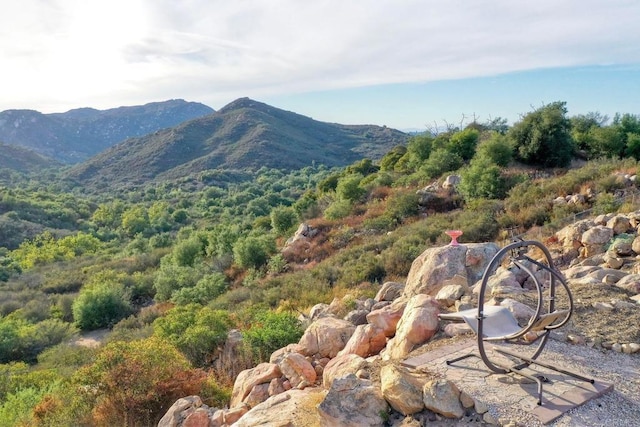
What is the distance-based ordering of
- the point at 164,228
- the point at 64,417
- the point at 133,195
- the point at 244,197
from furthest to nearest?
the point at 133,195 → the point at 244,197 → the point at 164,228 → the point at 64,417

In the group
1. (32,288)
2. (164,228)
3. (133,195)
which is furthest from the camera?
(133,195)

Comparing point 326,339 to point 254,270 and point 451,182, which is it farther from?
point 451,182

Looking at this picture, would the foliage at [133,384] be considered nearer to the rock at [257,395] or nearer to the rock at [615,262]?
the rock at [257,395]

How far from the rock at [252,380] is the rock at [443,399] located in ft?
8.03

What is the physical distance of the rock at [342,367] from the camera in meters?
5.05

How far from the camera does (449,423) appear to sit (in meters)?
3.93

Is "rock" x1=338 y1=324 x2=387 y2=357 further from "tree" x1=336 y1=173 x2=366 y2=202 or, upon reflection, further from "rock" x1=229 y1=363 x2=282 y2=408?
"tree" x1=336 y1=173 x2=366 y2=202

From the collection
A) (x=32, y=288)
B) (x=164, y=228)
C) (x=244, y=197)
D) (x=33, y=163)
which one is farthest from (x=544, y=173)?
(x=33, y=163)

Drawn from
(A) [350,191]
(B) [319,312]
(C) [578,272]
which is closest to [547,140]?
(A) [350,191]

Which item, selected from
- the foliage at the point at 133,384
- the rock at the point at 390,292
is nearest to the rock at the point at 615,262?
the rock at the point at 390,292

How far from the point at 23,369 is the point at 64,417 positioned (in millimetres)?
6407

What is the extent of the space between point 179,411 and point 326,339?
216cm

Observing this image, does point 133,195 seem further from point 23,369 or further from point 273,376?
point 273,376

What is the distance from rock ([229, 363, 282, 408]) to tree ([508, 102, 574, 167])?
20531mm
